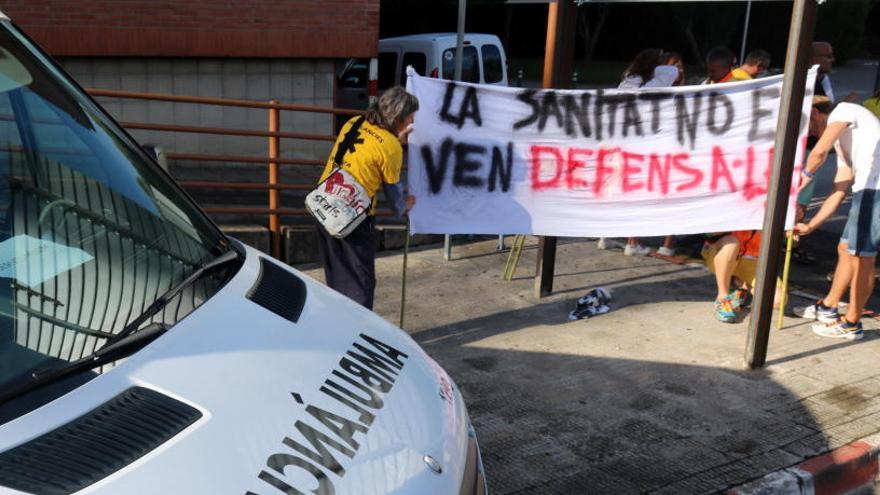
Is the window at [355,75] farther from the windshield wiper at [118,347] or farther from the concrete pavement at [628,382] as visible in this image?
the windshield wiper at [118,347]

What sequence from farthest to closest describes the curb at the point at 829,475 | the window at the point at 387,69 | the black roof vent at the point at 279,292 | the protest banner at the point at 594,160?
1. the window at the point at 387,69
2. the protest banner at the point at 594,160
3. the curb at the point at 829,475
4. the black roof vent at the point at 279,292

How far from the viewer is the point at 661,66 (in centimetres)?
853

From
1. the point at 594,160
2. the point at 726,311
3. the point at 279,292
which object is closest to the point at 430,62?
the point at 594,160

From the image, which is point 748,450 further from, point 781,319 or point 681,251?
point 681,251

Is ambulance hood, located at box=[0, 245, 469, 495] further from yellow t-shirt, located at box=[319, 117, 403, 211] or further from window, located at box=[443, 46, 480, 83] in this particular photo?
window, located at box=[443, 46, 480, 83]

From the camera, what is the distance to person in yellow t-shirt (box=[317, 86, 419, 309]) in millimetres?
5266

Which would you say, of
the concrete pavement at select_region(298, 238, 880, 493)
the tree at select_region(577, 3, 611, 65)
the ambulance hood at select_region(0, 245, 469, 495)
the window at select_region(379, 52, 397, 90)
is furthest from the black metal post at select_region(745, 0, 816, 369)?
the tree at select_region(577, 3, 611, 65)

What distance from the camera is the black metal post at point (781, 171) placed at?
5.45 m

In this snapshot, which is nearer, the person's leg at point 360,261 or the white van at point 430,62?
the person's leg at point 360,261

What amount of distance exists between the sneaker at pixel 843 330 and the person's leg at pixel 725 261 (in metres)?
0.75

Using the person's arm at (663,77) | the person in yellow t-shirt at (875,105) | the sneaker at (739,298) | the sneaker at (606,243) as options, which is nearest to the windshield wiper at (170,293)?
the sneaker at (739,298)

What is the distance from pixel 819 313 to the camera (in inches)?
264

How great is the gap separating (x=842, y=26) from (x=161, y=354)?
40524 millimetres

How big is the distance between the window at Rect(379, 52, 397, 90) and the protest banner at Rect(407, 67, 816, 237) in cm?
734
